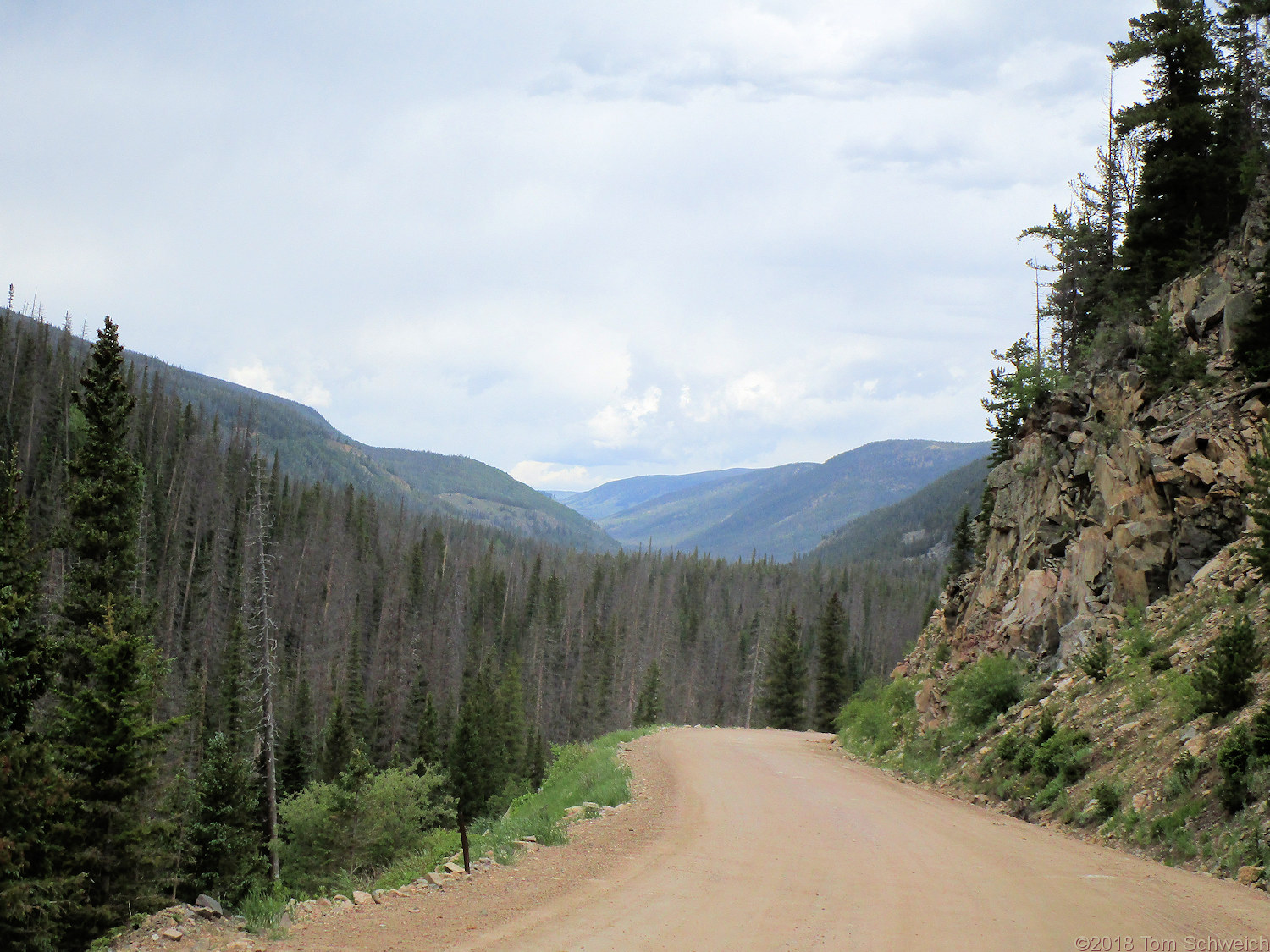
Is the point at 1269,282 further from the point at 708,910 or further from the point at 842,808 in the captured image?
the point at 708,910

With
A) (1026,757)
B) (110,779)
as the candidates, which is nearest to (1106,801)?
(1026,757)

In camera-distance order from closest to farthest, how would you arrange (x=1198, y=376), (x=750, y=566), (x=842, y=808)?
1. (x=842, y=808)
2. (x=1198, y=376)
3. (x=750, y=566)

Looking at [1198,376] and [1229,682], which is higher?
[1198,376]

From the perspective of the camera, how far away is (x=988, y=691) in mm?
19375

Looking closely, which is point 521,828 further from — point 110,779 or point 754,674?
point 754,674

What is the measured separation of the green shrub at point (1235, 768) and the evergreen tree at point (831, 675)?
159 feet

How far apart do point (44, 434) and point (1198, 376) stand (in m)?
80.2

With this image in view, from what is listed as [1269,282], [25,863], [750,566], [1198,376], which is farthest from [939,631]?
[750,566]

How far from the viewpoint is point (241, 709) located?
42719 mm

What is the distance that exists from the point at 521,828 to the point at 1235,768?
9.45 meters

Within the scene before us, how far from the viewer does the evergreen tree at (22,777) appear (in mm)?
11719

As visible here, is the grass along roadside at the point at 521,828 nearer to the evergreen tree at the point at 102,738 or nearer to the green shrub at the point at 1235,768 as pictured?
the evergreen tree at the point at 102,738

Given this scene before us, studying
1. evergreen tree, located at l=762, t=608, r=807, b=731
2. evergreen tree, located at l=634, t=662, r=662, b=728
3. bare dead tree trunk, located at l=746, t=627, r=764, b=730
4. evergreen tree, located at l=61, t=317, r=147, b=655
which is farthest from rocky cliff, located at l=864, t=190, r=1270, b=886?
bare dead tree trunk, located at l=746, t=627, r=764, b=730

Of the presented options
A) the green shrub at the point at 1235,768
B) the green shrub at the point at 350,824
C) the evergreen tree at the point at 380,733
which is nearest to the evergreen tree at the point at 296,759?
the evergreen tree at the point at 380,733
